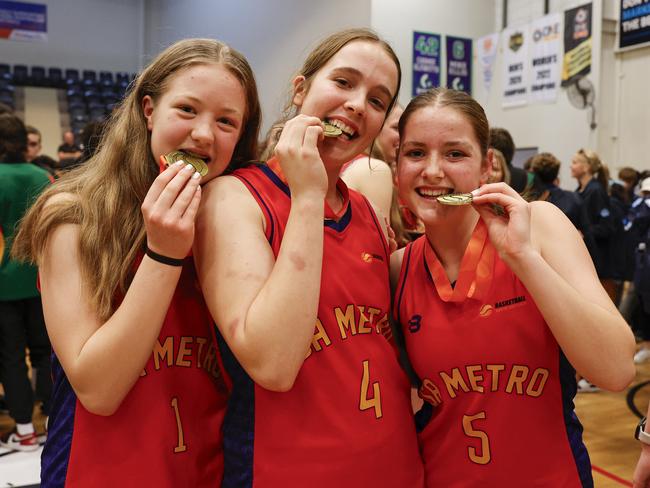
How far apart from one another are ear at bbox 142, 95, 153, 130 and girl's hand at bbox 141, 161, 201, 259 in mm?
277

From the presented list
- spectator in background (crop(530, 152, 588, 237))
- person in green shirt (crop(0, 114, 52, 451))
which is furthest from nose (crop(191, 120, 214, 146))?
spectator in background (crop(530, 152, 588, 237))

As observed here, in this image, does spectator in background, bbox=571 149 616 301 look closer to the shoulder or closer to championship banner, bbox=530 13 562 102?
the shoulder

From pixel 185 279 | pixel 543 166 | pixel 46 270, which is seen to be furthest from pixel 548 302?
pixel 543 166

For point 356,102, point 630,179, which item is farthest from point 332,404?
point 630,179

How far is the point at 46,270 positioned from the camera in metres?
1.33

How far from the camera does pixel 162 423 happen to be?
54.1 inches

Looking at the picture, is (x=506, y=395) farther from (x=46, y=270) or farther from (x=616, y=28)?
(x=616, y=28)

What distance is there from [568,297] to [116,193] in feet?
3.25

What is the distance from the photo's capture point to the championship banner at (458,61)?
1109 cm

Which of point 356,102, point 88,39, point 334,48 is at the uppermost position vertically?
point 88,39

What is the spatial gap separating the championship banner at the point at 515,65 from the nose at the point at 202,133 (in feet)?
34.5

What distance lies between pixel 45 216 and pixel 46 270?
0.12m

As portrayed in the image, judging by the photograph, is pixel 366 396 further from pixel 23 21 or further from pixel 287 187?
pixel 23 21

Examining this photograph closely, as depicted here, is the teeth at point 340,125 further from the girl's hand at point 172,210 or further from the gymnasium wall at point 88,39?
the gymnasium wall at point 88,39
